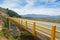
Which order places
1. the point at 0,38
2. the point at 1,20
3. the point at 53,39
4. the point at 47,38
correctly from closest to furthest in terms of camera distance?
1. the point at 53,39
2. the point at 47,38
3. the point at 0,38
4. the point at 1,20

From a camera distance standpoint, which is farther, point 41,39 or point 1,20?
point 1,20

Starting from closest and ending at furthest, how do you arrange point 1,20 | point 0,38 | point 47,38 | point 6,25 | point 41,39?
point 47,38
point 41,39
point 0,38
point 6,25
point 1,20

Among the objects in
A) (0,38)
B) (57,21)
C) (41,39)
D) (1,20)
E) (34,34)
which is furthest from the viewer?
(1,20)

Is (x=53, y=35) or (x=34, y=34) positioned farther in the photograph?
(x=34, y=34)

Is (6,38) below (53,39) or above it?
below

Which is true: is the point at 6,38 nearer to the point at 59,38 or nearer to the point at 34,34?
the point at 34,34

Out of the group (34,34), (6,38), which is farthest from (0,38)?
(34,34)

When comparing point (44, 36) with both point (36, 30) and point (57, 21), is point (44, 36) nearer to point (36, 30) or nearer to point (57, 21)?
point (36, 30)

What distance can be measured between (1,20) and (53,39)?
190 ft

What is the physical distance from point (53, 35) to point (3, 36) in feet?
99.9

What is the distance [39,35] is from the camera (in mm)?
12594

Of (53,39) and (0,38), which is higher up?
(53,39)

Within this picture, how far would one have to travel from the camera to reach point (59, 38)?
9.77 m

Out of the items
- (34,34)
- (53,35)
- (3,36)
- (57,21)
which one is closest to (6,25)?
(3,36)
